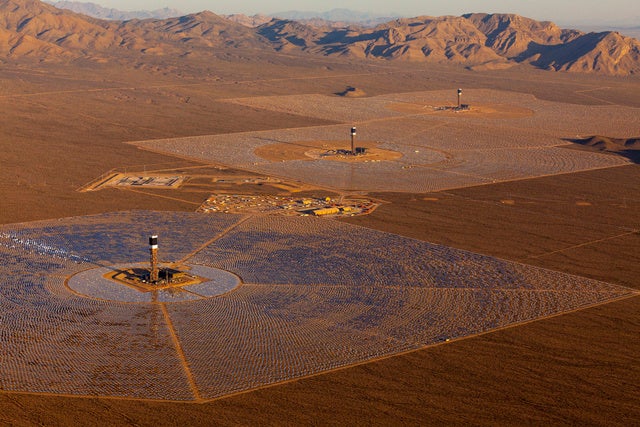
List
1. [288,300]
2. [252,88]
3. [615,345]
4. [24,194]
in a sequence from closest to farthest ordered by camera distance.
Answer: [615,345] < [288,300] < [24,194] < [252,88]

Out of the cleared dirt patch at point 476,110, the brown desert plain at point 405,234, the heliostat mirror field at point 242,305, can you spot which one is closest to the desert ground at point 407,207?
the brown desert plain at point 405,234

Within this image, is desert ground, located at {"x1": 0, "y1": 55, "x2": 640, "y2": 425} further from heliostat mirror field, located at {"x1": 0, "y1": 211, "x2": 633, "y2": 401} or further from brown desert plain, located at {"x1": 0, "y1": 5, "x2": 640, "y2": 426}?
heliostat mirror field, located at {"x1": 0, "y1": 211, "x2": 633, "y2": 401}

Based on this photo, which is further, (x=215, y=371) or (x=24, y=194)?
(x=24, y=194)

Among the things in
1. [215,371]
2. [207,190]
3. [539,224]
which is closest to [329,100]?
[207,190]

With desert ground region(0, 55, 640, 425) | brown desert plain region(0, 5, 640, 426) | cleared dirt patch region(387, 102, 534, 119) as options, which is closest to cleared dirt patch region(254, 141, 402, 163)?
desert ground region(0, 55, 640, 425)

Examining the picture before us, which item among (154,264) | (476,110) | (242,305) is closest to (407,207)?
(154,264)

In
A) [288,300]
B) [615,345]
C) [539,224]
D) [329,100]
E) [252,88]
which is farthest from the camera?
[252,88]

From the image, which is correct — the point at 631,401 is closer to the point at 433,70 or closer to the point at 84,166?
the point at 84,166
